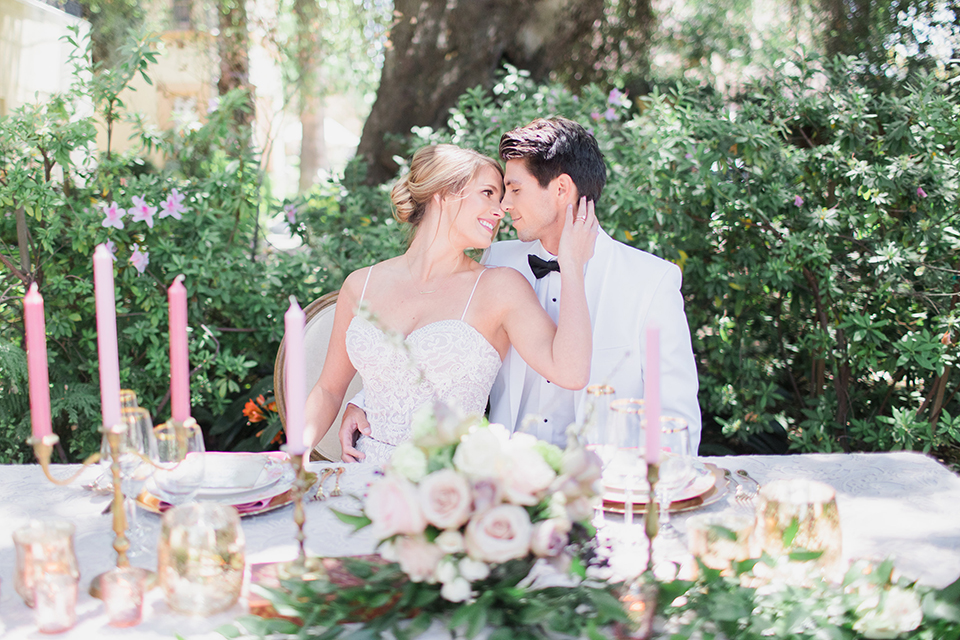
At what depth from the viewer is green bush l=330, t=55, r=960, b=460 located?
139 inches

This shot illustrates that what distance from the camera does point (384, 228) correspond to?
390cm

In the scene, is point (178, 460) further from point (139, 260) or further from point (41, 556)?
point (139, 260)

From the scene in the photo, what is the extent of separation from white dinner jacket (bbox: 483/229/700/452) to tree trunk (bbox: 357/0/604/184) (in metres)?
2.35

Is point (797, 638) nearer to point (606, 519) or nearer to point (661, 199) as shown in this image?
point (606, 519)

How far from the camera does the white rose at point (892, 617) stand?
1.25 m

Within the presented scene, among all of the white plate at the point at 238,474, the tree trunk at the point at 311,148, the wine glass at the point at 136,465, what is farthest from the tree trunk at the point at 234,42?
the tree trunk at the point at 311,148

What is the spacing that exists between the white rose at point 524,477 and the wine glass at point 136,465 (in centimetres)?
72

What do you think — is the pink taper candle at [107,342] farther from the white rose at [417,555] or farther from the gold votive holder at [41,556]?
the white rose at [417,555]

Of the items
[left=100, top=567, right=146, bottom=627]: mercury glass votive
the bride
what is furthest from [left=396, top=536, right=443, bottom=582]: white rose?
the bride

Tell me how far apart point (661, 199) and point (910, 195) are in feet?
3.58

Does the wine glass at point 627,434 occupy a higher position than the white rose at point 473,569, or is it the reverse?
the wine glass at point 627,434

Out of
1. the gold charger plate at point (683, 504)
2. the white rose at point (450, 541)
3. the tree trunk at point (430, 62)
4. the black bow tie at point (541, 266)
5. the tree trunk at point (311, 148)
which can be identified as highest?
the tree trunk at point (311, 148)

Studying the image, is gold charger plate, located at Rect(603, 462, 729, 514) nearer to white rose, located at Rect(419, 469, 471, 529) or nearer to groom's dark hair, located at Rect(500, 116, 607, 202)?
white rose, located at Rect(419, 469, 471, 529)

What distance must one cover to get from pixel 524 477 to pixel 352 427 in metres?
1.68
